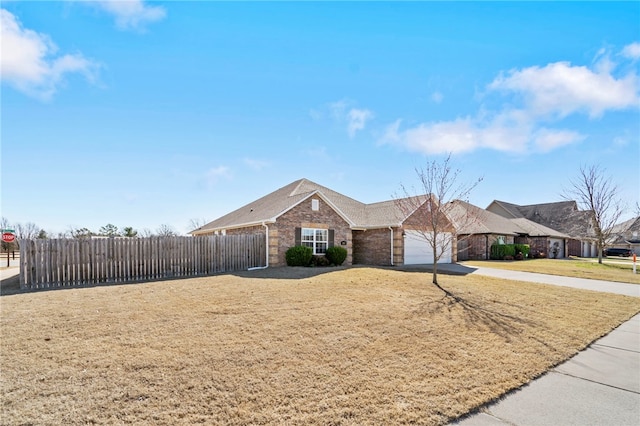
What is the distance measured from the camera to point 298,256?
55.6 feet

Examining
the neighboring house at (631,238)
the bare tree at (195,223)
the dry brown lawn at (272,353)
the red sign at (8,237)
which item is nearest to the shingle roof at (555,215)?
the neighboring house at (631,238)

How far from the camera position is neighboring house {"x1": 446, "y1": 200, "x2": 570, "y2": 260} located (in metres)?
29.9

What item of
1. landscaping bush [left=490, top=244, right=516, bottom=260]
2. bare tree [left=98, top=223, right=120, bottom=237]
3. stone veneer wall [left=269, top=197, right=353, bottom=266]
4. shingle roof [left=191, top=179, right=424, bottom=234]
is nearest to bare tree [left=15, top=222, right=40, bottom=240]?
bare tree [left=98, top=223, right=120, bottom=237]

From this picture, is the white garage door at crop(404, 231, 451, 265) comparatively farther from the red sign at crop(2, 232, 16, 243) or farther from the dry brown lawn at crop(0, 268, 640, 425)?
the red sign at crop(2, 232, 16, 243)

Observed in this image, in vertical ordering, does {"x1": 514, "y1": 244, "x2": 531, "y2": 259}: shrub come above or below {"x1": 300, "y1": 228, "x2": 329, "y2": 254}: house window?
below

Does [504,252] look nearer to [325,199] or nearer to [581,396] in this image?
[325,199]

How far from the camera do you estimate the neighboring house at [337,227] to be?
17359 mm

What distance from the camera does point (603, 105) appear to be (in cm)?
1424

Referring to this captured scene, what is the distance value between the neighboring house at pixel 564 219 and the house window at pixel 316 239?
32425 millimetres

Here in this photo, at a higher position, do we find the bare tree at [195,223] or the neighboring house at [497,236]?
the bare tree at [195,223]

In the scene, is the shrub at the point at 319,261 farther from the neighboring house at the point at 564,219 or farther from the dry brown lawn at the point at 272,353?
the neighboring house at the point at 564,219

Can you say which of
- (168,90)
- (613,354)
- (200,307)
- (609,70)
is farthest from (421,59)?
(200,307)

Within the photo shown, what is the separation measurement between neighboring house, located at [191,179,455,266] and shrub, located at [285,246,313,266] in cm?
37

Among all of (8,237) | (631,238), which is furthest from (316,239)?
(631,238)
